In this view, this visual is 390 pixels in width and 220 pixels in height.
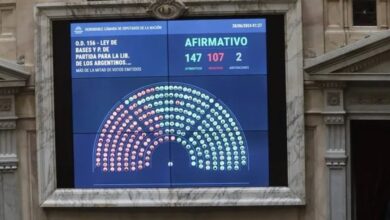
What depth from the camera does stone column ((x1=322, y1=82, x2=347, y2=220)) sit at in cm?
841

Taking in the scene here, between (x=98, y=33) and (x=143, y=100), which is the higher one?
(x=98, y=33)

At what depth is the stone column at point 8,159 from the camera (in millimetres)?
8703

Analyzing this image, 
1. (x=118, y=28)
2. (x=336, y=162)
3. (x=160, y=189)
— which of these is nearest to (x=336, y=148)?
(x=336, y=162)

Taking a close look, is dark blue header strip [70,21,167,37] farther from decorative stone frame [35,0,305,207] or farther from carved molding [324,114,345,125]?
carved molding [324,114,345,125]

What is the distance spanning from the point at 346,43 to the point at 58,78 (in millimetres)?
3530

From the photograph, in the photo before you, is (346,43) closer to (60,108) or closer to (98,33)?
(98,33)

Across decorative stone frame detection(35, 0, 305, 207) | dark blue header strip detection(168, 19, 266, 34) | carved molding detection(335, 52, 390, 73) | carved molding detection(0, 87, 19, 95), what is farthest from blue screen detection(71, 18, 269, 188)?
carved molding detection(335, 52, 390, 73)

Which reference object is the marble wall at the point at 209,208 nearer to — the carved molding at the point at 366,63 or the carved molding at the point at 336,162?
the carved molding at the point at 336,162

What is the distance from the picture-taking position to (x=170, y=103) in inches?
337

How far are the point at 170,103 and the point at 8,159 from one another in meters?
2.13

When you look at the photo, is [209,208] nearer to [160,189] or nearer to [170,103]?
[160,189]

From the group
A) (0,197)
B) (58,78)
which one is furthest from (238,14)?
(0,197)

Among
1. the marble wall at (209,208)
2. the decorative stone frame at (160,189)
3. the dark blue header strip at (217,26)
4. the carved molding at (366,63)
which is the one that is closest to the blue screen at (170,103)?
the dark blue header strip at (217,26)

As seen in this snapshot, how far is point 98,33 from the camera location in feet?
28.2
